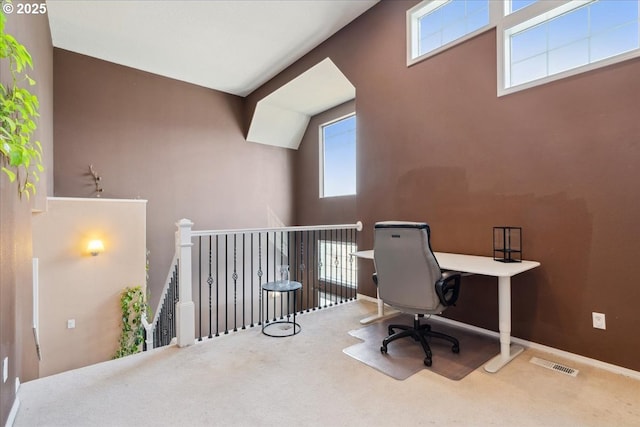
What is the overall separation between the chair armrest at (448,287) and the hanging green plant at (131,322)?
445 centimetres

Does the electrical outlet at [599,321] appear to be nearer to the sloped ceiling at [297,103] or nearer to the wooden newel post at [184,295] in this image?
the wooden newel post at [184,295]

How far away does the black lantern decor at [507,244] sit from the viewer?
2.65 meters

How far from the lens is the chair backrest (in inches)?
89.3

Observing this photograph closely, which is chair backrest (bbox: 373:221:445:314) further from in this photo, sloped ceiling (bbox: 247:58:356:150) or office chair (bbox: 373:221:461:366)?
sloped ceiling (bbox: 247:58:356:150)

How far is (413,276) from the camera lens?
91.8 inches

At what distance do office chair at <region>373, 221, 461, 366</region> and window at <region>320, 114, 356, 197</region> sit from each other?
3.29 meters

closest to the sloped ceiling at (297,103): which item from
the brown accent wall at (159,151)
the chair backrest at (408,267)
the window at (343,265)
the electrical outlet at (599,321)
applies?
the brown accent wall at (159,151)

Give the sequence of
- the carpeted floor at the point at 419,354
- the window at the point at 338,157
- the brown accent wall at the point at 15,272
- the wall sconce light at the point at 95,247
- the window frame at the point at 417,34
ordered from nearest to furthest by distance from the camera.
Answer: the brown accent wall at the point at 15,272
the carpeted floor at the point at 419,354
the window frame at the point at 417,34
the wall sconce light at the point at 95,247
the window at the point at 338,157

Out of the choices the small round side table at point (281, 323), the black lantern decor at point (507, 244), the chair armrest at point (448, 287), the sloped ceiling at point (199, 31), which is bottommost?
the small round side table at point (281, 323)

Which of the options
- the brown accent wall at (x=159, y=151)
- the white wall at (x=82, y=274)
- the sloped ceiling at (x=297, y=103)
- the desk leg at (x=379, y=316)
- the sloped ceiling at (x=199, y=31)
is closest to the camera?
the desk leg at (x=379, y=316)

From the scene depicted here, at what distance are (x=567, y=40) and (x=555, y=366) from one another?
2.67 meters

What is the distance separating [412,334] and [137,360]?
233cm

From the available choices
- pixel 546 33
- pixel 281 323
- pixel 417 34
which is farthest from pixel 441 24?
pixel 281 323

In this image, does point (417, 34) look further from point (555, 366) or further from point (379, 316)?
point (555, 366)
